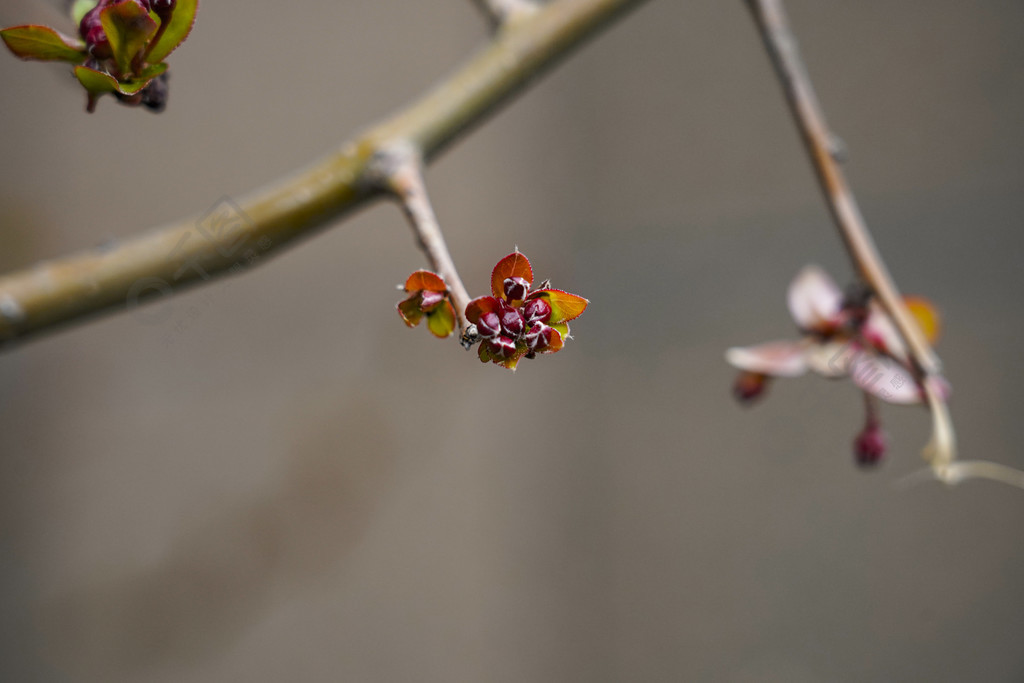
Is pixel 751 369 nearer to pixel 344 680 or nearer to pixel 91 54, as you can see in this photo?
pixel 91 54

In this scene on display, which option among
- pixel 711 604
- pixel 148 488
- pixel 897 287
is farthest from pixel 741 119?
pixel 148 488

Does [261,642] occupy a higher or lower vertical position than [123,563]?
lower

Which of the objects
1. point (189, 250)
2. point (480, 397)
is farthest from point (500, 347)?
point (480, 397)

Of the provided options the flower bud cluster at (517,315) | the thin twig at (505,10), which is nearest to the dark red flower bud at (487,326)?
the flower bud cluster at (517,315)

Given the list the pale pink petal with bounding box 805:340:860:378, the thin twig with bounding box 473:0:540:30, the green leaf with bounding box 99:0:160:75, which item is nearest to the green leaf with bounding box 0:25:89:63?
the green leaf with bounding box 99:0:160:75

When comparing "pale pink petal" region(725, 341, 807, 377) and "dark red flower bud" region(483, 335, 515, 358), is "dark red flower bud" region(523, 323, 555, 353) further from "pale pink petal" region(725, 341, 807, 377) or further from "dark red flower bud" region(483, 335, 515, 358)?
"pale pink petal" region(725, 341, 807, 377)

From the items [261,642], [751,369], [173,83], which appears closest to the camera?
[751,369]

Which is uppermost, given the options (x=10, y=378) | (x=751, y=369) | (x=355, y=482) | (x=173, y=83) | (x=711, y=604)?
(x=173, y=83)

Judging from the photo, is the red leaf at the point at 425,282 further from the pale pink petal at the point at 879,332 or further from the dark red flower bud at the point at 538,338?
the pale pink petal at the point at 879,332
